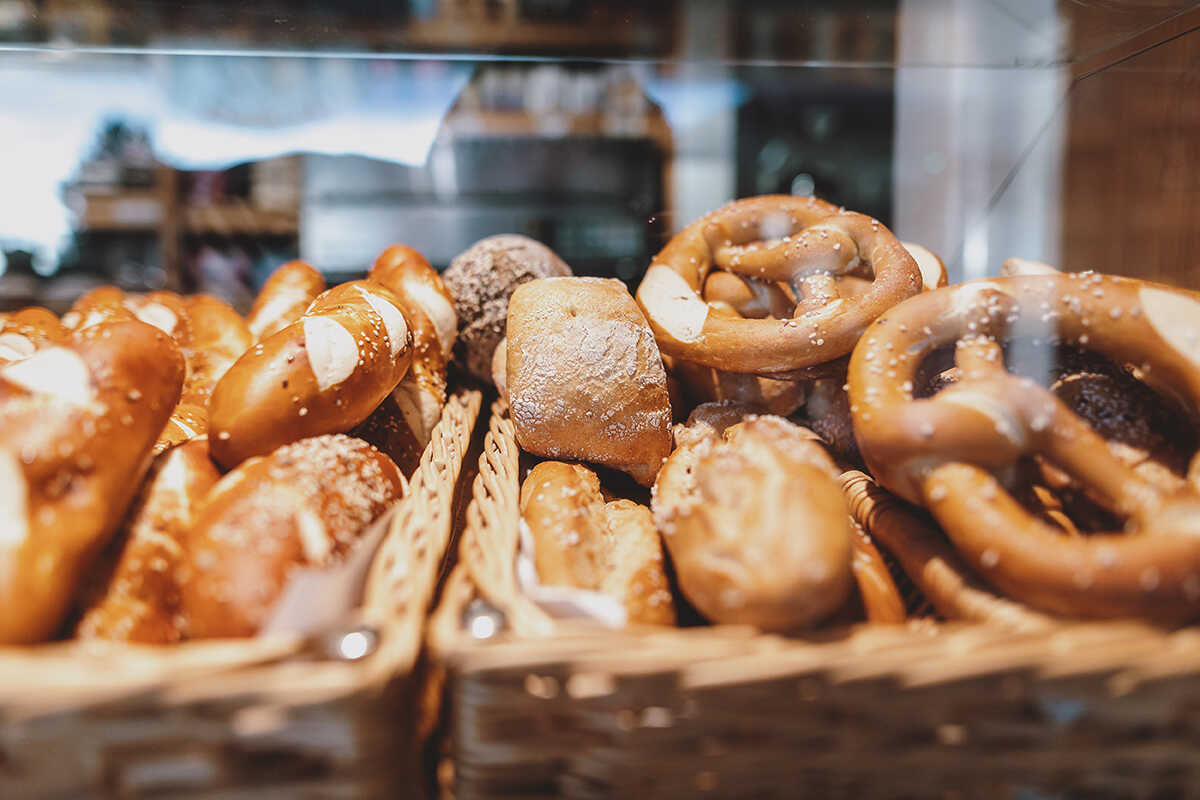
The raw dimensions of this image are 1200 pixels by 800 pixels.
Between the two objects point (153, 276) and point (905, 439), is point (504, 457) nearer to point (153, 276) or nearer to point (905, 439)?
point (905, 439)

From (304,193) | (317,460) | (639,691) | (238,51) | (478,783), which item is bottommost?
(478,783)

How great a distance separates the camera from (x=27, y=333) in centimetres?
144

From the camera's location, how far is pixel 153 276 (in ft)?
8.08

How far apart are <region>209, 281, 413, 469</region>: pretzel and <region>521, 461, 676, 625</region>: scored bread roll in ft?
1.12

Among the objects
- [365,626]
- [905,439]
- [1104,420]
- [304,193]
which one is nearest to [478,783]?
[365,626]

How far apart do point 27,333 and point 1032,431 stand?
6.19ft

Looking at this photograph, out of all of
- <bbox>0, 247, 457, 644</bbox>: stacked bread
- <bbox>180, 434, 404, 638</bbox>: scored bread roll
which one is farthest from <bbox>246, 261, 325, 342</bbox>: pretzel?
<bbox>180, 434, 404, 638</bbox>: scored bread roll

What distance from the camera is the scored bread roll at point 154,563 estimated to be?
861 mm

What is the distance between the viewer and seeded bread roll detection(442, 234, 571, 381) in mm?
1598

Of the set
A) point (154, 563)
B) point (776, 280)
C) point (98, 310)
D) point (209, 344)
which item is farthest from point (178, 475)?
point (776, 280)

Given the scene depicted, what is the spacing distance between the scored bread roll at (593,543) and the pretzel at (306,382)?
0.34 m

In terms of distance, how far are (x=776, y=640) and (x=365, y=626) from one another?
1.50 ft

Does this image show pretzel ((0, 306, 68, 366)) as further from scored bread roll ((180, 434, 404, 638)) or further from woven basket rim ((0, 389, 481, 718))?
woven basket rim ((0, 389, 481, 718))

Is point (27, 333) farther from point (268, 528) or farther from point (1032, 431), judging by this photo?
point (1032, 431)
